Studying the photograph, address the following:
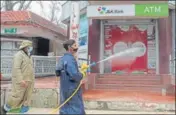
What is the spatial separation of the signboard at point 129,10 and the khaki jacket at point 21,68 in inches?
243

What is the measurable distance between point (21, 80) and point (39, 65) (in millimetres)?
8135

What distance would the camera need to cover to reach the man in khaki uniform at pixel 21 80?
7273mm

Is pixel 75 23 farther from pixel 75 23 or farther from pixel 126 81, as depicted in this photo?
pixel 126 81

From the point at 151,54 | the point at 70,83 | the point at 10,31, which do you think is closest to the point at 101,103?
the point at 70,83

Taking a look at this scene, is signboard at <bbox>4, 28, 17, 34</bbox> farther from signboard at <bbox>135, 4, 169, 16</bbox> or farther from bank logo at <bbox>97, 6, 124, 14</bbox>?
signboard at <bbox>135, 4, 169, 16</bbox>

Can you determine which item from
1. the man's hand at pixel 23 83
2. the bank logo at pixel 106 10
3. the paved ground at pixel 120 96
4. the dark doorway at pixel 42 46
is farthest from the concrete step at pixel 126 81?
the man's hand at pixel 23 83

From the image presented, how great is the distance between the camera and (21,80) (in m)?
7.20

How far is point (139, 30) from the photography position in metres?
15.0

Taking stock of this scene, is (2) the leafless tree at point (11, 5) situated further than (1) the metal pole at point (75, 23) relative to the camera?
Yes

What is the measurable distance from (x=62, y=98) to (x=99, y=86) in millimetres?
8469

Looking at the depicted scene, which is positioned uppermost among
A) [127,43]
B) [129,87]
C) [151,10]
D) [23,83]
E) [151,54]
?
[151,10]

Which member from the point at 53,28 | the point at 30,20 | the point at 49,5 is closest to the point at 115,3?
the point at 30,20

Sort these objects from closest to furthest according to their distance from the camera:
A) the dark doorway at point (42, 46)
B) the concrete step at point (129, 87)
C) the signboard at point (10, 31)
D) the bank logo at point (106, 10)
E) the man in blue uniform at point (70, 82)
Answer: the man in blue uniform at point (70, 82)
the concrete step at point (129, 87)
the bank logo at point (106, 10)
the signboard at point (10, 31)
the dark doorway at point (42, 46)

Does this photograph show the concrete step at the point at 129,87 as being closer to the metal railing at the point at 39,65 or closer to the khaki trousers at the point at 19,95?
the metal railing at the point at 39,65
